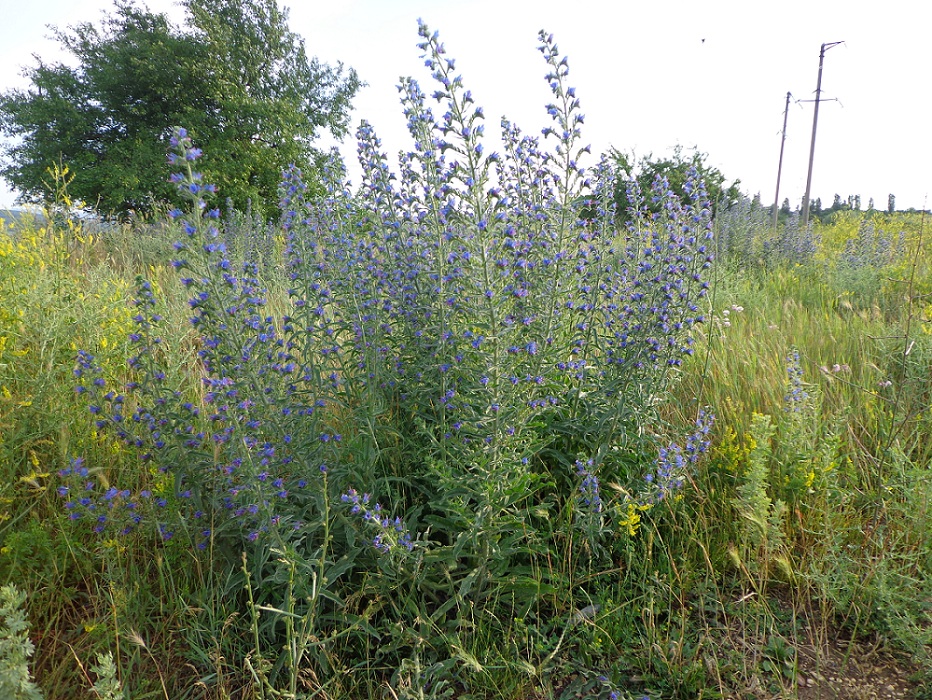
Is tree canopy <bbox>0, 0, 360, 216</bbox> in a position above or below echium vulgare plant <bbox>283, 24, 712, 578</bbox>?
above

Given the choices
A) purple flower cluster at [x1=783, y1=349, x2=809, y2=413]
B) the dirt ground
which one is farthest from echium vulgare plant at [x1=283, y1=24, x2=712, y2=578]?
the dirt ground

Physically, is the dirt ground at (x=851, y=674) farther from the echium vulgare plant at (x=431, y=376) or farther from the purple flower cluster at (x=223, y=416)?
the purple flower cluster at (x=223, y=416)

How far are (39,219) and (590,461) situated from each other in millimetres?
6936

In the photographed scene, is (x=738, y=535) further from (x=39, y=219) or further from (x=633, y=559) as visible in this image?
(x=39, y=219)

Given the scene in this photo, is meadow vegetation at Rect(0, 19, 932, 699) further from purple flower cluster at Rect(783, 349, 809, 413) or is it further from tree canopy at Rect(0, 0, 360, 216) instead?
tree canopy at Rect(0, 0, 360, 216)

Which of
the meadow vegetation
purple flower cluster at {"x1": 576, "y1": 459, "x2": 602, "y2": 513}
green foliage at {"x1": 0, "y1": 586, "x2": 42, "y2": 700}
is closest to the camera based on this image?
green foliage at {"x1": 0, "y1": 586, "x2": 42, "y2": 700}

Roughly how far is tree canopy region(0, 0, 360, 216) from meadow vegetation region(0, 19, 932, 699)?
20021 millimetres

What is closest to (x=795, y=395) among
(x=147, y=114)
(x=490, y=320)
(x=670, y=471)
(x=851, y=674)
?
(x=670, y=471)

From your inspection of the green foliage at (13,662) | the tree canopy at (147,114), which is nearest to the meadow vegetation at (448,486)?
the green foliage at (13,662)

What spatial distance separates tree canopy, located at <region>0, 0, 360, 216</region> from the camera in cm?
2031

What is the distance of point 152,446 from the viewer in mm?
2326

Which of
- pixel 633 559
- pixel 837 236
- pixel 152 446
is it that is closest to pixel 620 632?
pixel 633 559

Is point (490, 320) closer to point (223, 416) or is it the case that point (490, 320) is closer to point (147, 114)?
point (223, 416)

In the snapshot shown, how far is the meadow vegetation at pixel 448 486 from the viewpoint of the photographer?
2020mm
